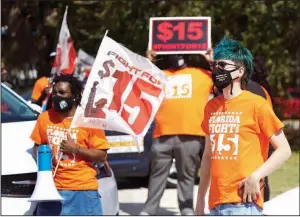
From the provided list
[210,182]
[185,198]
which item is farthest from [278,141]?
[185,198]

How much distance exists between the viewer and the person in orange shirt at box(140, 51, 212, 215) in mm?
8289

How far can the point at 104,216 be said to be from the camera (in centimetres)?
602

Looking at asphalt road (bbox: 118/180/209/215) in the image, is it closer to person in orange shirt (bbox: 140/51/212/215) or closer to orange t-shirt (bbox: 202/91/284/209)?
person in orange shirt (bbox: 140/51/212/215)

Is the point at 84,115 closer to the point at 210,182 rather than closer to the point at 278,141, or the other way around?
the point at 210,182

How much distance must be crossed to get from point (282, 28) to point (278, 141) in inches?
458

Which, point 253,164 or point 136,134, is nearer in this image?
point 253,164

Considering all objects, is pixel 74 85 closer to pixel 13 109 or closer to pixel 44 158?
pixel 44 158

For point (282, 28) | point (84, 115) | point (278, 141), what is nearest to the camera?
point (278, 141)

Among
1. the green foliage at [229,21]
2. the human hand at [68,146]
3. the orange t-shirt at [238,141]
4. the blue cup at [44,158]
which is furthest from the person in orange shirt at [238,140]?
the green foliage at [229,21]

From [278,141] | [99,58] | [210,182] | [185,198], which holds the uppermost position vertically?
[99,58]

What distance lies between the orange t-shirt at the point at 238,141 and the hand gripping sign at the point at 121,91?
1.42 meters

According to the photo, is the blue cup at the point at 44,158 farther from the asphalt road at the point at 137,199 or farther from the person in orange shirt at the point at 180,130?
the asphalt road at the point at 137,199

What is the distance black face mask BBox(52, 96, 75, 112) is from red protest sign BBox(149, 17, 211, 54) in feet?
8.33

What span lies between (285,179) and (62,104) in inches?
292
